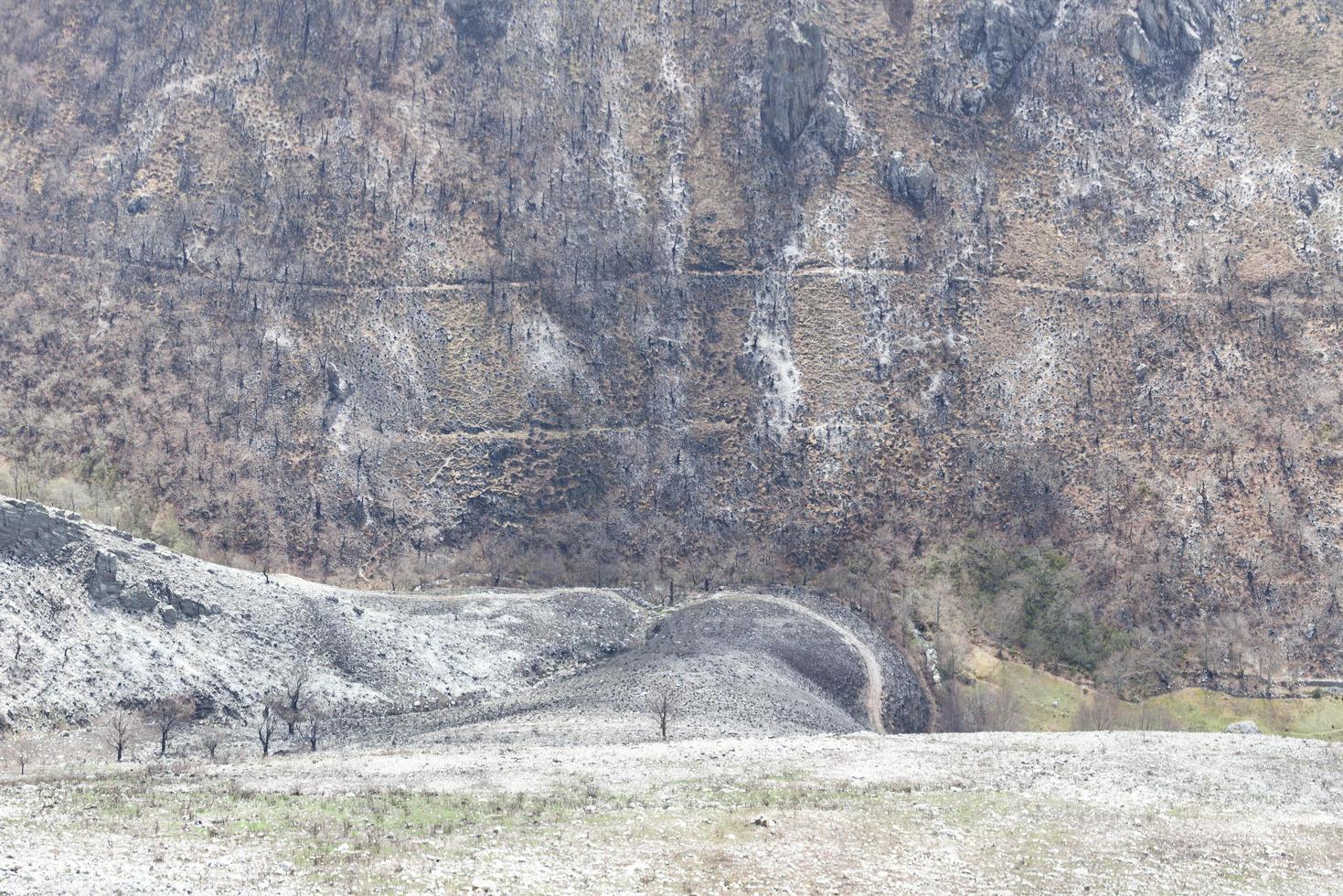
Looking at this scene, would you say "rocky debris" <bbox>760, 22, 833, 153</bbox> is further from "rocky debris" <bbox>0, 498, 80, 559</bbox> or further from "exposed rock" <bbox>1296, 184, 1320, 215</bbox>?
"rocky debris" <bbox>0, 498, 80, 559</bbox>

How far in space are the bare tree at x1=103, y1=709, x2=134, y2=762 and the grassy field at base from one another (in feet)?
218

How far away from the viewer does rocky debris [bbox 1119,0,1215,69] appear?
152m

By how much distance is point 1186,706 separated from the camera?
381ft

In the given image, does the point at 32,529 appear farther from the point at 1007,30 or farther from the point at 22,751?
the point at 1007,30

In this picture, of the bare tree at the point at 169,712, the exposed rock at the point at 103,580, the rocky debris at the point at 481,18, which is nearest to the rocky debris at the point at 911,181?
the rocky debris at the point at 481,18

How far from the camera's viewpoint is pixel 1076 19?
153250 mm

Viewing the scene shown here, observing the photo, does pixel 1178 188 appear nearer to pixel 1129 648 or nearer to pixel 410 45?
pixel 1129 648

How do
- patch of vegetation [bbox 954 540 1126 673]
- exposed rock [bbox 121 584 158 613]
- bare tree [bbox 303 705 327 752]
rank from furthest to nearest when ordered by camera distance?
patch of vegetation [bbox 954 540 1126 673] < exposed rock [bbox 121 584 158 613] < bare tree [bbox 303 705 327 752]

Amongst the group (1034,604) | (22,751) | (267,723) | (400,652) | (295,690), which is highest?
(1034,604)

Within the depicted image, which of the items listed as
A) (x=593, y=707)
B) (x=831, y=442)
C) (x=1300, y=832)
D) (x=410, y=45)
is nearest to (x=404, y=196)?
(x=410, y=45)

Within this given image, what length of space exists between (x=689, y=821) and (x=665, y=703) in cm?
2587

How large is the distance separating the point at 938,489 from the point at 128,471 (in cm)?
7152

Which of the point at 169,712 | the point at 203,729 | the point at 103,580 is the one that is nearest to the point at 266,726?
the point at 203,729

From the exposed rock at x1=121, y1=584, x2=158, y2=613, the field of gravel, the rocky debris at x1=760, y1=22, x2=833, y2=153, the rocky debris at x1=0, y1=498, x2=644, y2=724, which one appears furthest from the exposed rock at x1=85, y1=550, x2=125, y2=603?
the rocky debris at x1=760, y1=22, x2=833, y2=153
